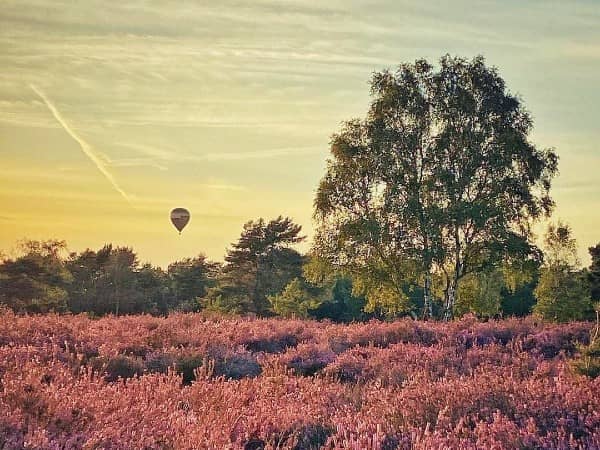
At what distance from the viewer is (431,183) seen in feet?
92.5

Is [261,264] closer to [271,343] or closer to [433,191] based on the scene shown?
[433,191]

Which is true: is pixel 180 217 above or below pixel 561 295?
above

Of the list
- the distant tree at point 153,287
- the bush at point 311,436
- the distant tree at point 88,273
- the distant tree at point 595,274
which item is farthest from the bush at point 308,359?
the distant tree at point 88,273

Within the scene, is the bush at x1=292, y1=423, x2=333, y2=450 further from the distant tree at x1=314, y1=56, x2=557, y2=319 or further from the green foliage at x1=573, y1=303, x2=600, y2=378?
the distant tree at x1=314, y1=56, x2=557, y2=319

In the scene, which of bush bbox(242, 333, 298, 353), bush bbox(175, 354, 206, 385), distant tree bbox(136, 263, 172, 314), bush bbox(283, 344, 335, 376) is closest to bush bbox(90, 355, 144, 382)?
bush bbox(175, 354, 206, 385)

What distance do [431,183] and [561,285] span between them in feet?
42.5

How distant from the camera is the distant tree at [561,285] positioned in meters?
35.5

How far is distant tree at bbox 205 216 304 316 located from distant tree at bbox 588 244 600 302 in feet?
64.6

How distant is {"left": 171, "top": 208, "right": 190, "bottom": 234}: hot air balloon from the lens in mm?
38281

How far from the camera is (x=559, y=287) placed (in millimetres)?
36469

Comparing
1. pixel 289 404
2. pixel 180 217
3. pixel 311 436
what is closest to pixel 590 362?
pixel 289 404

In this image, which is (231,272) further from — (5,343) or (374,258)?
(5,343)

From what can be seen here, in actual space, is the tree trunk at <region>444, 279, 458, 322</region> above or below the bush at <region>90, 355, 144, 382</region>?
above

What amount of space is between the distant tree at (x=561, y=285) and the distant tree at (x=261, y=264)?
18.7 metres
